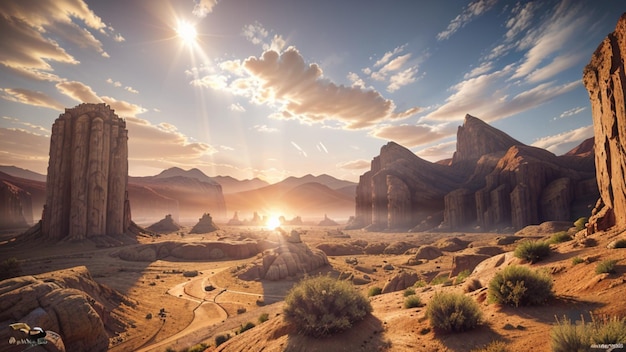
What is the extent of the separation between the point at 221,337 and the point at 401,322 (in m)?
10.9

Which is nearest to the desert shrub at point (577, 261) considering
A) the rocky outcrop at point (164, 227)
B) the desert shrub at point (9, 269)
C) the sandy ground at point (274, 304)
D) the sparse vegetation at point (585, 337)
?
the sandy ground at point (274, 304)

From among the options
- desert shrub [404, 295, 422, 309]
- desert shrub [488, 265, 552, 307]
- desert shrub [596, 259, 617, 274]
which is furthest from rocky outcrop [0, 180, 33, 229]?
desert shrub [596, 259, 617, 274]

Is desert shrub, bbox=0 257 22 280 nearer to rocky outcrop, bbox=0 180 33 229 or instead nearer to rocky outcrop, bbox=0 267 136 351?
rocky outcrop, bbox=0 267 136 351

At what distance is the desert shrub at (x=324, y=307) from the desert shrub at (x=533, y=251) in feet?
27.7

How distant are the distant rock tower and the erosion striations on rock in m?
92.0

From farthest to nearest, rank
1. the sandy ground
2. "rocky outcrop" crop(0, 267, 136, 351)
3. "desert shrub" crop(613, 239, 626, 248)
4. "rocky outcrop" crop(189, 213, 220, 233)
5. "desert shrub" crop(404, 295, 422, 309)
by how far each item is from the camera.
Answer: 1. "rocky outcrop" crop(189, 213, 220, 233)
2. "rocky outcrop" crop(0, 267, 136, 351)
3. "desert shrub" crop(404, 295, 422, 309)
4. "desert shrub" crop(613, 239, 626, 248)
5. the sandy ground

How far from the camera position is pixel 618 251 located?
10.2 metres

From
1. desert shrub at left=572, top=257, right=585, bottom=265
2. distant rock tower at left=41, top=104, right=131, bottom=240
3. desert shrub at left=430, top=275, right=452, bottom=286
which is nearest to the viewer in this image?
desert shrub at left=572, top=257, right=585, bottom=265

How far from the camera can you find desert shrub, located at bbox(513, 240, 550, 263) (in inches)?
492

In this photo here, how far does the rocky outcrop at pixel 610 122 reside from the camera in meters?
14.0

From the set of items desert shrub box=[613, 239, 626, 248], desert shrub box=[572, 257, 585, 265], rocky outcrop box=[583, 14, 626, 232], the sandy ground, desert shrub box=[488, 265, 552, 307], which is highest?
rocky outcrop box=[583, 14, 626, 232]

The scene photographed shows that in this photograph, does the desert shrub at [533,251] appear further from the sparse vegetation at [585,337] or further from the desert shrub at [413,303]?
the sparse vegetation at [585,337]

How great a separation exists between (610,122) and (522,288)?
1348 centimetres

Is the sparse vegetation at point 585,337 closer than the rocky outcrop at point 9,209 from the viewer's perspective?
Yes
